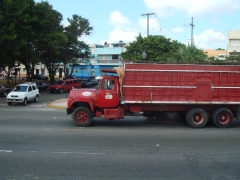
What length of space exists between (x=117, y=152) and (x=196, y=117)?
18.0ft

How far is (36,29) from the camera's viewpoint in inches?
1224

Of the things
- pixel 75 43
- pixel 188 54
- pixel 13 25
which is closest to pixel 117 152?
pixel 188 54

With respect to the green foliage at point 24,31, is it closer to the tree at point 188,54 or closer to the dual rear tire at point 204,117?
the tree at point 188,54

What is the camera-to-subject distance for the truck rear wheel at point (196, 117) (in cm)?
1219

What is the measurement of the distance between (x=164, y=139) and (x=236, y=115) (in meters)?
4.54

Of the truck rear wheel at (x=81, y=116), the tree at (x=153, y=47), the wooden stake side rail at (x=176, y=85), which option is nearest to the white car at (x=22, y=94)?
the truck rear wheel at (x=81, y=116)

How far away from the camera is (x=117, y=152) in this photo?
8031mm

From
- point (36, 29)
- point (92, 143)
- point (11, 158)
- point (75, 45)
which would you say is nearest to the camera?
point (11, 158)

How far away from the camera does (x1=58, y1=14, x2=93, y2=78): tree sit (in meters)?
49.3

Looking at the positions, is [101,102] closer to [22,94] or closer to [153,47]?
[22,94]

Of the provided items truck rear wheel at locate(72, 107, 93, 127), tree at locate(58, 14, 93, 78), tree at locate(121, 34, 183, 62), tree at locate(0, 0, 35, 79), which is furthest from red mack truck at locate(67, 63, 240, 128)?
tree at locate(58, 14, 93, 78)

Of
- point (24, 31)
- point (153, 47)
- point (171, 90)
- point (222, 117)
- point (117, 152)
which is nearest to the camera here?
point (117, 152)

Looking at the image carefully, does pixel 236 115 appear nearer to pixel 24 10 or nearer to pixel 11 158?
pixel 11 158

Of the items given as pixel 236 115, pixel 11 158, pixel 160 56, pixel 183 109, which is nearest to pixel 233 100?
pixel 236 115
